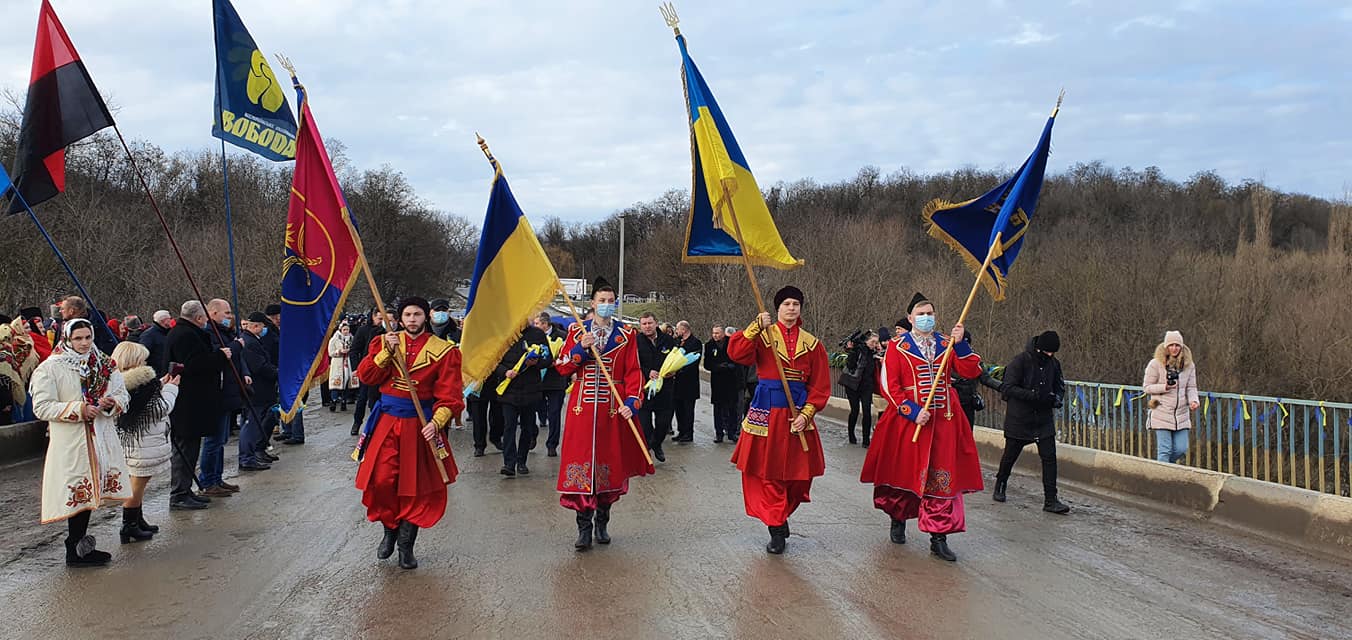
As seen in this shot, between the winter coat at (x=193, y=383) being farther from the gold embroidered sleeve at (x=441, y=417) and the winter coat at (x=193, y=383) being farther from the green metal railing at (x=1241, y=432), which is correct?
the green metal railing at (x=1241, y=432)

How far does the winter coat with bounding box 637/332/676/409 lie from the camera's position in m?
13.4

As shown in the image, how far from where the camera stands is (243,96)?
9.27 metres

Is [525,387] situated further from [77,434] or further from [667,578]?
[667,578]

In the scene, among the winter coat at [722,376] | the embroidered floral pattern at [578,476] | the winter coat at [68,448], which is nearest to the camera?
the winter coat at [68,448]

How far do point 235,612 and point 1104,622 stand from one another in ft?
17.2

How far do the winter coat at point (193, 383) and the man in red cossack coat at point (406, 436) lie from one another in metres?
2.73

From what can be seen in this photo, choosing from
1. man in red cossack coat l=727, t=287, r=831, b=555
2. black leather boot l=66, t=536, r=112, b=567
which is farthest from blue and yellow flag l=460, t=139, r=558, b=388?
black leather boot l=66, t=536, r=112, b=567

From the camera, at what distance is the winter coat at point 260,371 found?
12.1m

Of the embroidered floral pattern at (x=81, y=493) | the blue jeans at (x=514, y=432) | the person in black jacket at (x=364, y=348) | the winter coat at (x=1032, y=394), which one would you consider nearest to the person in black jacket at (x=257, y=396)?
the person in black jacket at (x=364, y=348)

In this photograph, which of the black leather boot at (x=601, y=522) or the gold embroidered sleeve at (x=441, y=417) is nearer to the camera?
the gold embroidered sleeve at (x=441, y=417)

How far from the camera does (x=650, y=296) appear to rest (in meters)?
68.5

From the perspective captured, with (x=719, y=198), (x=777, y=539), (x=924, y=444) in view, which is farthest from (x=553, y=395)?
(x=924, y=444)

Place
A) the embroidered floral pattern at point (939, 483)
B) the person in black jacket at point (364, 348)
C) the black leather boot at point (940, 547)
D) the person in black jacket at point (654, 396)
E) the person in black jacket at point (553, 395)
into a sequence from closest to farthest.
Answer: the black leather boot at point (940, 547) → the embroidered floral pattern at point (939, 483) → the person in black jacket at point (553, 395) → the person in black jacket at point (654, 396) → the person in black jacket at point (364, 348)

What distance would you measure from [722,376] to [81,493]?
933 cm
